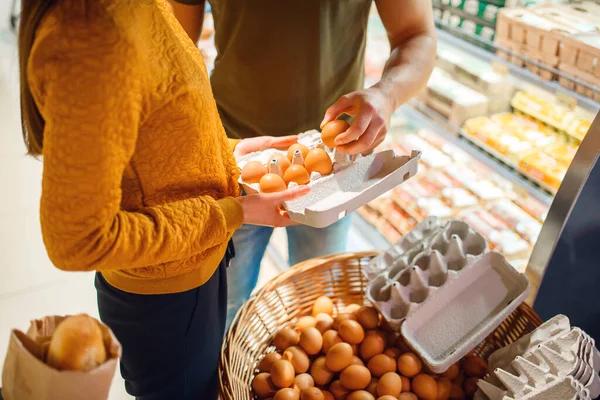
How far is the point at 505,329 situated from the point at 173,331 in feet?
3.01

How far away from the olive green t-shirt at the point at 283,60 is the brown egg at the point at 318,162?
0.28 meters

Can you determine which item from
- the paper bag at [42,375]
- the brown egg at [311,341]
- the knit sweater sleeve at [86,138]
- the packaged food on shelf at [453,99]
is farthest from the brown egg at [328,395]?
the packaged food on shelf at [453,99]

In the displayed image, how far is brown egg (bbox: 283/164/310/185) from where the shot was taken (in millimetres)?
1191

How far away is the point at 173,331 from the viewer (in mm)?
1069

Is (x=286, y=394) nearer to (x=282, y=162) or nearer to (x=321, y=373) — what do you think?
(x=321, y=373)

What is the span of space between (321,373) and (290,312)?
241 mm

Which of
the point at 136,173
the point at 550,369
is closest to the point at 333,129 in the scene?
the point at 136,173

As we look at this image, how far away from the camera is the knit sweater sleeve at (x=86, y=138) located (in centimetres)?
66

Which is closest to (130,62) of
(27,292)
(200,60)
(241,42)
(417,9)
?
(200,60)

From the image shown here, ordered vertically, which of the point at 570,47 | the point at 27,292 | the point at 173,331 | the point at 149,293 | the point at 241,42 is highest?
the point at 241,42

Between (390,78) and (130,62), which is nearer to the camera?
(130,62)

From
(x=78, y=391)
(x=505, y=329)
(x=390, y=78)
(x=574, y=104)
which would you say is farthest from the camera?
(x=574, y=104)

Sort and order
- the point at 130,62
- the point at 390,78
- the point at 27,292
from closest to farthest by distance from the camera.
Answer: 1. the point at 130,62
2. the point at 390,78
3. the point at 27,292

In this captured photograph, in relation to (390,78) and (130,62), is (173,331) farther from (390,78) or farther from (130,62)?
(390,78)
